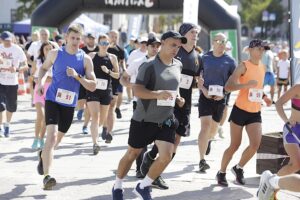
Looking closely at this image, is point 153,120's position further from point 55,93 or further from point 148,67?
point 55,93

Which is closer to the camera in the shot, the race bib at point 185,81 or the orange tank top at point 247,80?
the orange tank top at point 247,80

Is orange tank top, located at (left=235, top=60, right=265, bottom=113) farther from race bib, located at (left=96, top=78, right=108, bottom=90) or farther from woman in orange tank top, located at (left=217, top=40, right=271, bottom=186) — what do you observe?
race bib, located at (left=96, top=78, right=108, bottom=90)

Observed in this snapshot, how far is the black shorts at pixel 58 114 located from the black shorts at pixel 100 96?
2613 millimetres

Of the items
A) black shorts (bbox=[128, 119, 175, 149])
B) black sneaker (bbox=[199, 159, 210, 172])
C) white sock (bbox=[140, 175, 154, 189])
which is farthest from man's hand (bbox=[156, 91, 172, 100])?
black sneaker (bbox=[199, 159, 210, 172])

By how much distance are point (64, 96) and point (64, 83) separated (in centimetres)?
16

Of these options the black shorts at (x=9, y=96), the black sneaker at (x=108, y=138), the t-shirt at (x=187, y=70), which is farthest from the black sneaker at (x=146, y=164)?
the black shorts at (x=9, y=96)

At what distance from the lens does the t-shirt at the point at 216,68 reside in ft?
28.5

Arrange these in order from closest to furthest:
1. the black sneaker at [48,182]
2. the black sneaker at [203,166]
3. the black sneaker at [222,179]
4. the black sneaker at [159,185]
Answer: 1. the black sneaker at [48,182]
2. the black sneaker at [159,185]
3. the black sneaker at [222,179]
4. the black sneaker at [203,166]

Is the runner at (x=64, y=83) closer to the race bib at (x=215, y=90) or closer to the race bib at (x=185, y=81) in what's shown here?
the race bib at (x=185, y=81)

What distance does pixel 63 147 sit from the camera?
10.3 meters

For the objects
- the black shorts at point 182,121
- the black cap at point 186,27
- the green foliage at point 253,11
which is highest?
the green foliage at point 253,11

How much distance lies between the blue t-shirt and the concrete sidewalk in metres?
1.19

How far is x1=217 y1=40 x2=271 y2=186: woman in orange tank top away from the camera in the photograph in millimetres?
7312

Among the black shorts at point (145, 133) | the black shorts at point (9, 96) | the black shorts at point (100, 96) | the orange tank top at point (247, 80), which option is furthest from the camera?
the black shorts at point (9, 96)
